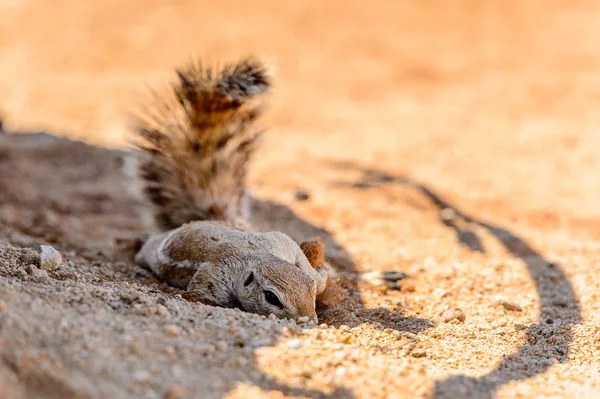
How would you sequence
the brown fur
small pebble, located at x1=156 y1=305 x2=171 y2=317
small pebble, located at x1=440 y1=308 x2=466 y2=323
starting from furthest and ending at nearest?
the brown fur
small pebble, located at x1=440 y1=308 x2=466 y2=323
small pebble, located at x1=156 y1=305 x2=171 y2=317

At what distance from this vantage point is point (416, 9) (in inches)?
676

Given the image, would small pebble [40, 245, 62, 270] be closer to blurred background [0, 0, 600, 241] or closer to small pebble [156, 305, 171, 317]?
small pebble [156, 305, 171, 317]

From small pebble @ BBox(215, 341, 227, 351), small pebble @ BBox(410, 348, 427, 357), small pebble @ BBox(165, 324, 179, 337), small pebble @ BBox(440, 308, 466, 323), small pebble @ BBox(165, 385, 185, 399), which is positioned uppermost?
small pebble @ BBox(165, 324, 179, 337)

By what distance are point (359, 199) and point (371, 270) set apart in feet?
7.44

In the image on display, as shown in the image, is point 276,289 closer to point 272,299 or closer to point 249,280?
point 272,299

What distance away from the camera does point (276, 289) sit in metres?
4.16

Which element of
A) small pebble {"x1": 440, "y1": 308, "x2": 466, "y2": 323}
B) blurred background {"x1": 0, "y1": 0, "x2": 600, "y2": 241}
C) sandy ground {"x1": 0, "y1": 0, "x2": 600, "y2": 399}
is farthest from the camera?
blurred background {"x1": 0, "y1": 0, "x2": 600, "y2": 241}

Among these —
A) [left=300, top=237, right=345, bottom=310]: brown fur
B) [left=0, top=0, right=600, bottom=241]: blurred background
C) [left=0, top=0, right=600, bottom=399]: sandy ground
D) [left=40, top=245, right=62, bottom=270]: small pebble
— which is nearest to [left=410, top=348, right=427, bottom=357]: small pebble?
[left=0, top=0, right=600, bottom=399]: sandy ground

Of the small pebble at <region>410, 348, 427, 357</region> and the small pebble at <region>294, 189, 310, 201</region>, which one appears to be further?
the small pebble at <region>294, 189, 310, 201</region>

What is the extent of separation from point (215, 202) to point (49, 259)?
1658 millimetres

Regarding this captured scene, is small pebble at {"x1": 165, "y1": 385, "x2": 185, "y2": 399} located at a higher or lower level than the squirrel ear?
lower

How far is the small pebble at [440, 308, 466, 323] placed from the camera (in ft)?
15.4

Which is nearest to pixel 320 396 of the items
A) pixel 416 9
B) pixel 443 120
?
pixel 443 120

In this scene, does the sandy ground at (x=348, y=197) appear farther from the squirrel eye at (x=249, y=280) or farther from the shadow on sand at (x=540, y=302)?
the squirrel eye at (x=249, y=280)
